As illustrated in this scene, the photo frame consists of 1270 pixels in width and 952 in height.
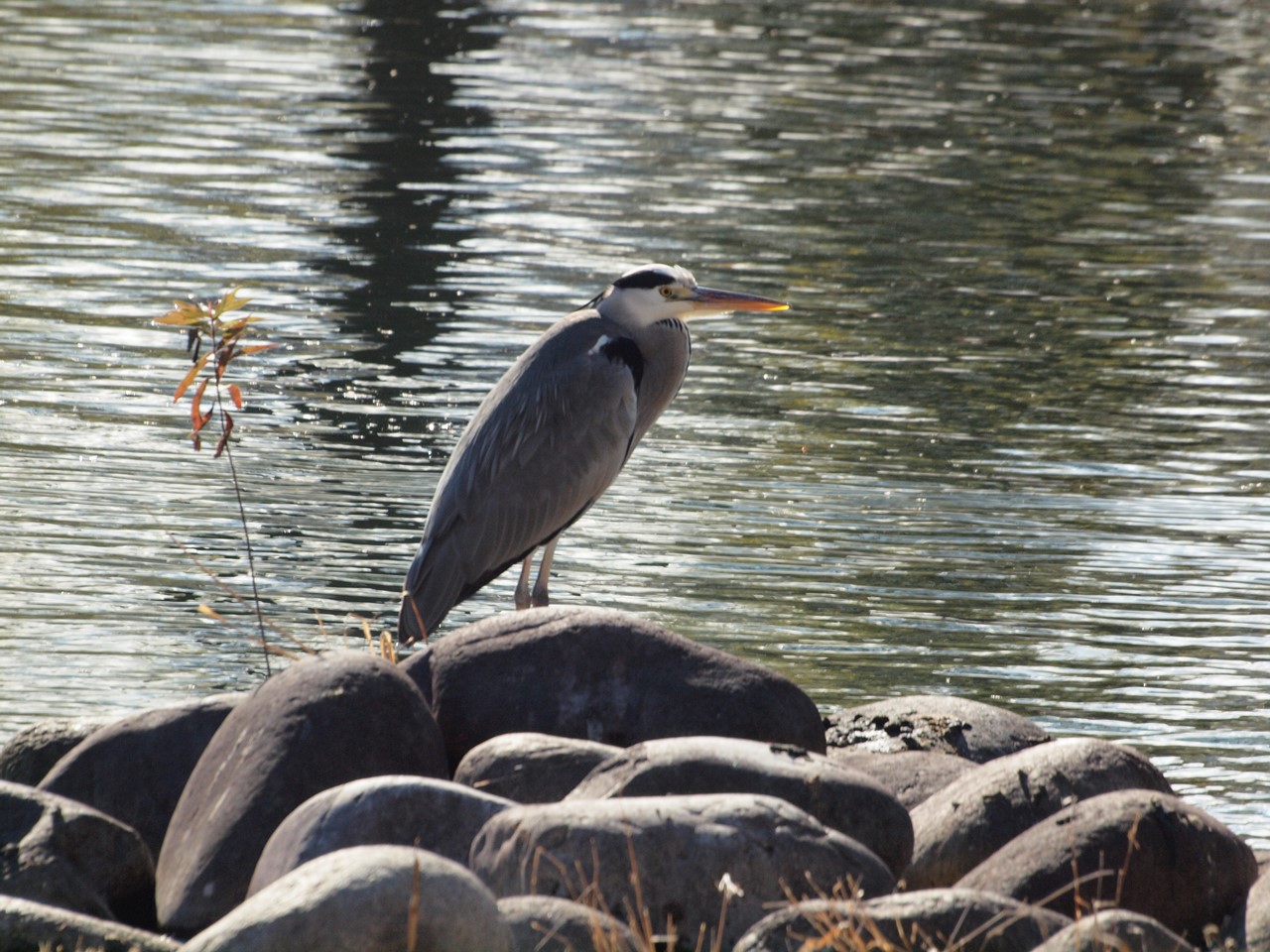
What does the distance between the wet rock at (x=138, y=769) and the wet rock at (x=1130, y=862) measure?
2272mm

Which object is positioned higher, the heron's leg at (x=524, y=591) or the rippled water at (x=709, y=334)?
the heron's leg at (x=524, y=591)

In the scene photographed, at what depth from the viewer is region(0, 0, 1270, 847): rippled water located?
8.30m

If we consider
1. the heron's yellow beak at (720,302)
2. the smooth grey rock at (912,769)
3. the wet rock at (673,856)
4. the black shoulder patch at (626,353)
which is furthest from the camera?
the heron's yellow beak at (720,302)

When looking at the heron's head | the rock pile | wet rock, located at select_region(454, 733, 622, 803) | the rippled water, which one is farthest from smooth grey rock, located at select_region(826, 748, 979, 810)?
the heron's head

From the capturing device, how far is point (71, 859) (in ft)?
17.1

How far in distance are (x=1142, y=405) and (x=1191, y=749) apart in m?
5.50

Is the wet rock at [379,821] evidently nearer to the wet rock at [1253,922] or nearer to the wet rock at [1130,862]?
the wet rock at [1130,862]

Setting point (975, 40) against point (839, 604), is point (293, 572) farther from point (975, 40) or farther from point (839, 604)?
point (975, 40)

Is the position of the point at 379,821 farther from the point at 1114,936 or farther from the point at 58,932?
the point at 1114,936

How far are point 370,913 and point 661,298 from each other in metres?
4.33

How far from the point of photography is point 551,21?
26969 millimetres

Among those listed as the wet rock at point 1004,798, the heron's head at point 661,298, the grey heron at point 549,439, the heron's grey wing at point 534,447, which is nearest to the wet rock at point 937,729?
the wet rock at point 1004,798

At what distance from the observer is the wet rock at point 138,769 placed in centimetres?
573

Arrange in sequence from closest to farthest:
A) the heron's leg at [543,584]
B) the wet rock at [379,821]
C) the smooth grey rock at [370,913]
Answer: the smooth grey rock at [370,913] → the wet rock at [379,821] → the heron's leg at [543,584]
